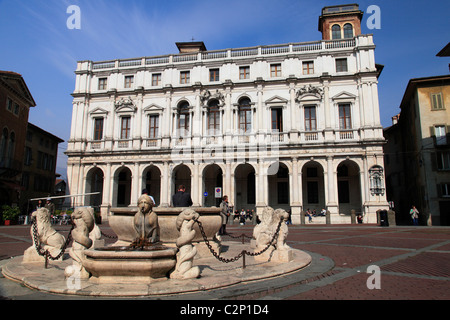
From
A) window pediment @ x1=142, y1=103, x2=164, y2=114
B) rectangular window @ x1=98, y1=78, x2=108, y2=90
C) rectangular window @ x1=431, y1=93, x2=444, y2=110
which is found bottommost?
rectangular window @ x1=431, y1=93, x2=444, y2=110

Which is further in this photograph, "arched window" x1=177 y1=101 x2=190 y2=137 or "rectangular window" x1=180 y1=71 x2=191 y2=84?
"rectangular window" x1=180 y1=71 x2=191 y2=84

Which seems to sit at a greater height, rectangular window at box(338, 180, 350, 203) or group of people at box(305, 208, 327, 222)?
rectangular window at box(338, 180, 350, 203)

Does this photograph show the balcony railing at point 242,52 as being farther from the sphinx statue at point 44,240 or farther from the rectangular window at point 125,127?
the sphinx statue at point 44,240

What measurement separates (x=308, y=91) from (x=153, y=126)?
15.9 m

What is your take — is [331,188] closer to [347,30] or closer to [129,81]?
[347,30]

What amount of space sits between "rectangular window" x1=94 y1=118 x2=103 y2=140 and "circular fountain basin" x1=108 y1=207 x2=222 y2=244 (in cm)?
2528

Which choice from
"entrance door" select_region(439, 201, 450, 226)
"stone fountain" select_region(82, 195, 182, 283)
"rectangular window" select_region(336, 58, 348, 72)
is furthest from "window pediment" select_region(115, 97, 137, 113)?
"entrance door" select_region(439, 201, 450, 226)

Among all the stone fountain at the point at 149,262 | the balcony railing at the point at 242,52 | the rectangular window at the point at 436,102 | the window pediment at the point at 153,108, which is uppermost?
the balcony railing at the point at 242,52

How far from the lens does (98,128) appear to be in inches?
1247

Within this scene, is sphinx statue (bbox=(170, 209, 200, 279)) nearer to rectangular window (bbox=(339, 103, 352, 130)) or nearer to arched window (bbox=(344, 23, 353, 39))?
rectangular window (bbox=(339, 103, 352, 130))

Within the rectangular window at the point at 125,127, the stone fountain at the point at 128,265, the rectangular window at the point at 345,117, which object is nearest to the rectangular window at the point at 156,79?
the rectangular window at the point at 125,127

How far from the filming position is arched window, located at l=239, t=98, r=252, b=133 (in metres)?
29.2

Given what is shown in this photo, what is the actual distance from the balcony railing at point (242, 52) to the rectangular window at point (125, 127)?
5.94m

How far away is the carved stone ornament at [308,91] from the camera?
2794 cm
